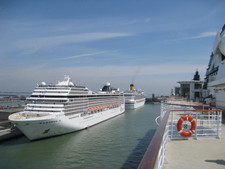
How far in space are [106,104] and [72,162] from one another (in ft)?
75.1

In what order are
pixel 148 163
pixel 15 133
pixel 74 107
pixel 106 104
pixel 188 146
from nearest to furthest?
pixel 148 163
pixel 188 146
pixel 15 133
pixel 74 107
pixel 106 104

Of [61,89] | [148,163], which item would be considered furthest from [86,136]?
[148,163]

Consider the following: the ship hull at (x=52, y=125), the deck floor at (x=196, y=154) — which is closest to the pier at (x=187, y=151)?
the deck floor at (x=196, y=154)

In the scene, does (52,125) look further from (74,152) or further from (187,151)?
(187,151)

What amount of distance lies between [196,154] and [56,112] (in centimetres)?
1661

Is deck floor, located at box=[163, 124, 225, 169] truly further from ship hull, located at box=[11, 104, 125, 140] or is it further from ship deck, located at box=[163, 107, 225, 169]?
ship hull, located at box=[11, 104, 125, 140]

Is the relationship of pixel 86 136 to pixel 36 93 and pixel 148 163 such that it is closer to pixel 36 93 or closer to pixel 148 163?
pixel 36 93

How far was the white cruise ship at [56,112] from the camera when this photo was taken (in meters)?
17.5

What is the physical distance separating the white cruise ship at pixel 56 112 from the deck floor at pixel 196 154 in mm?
13794

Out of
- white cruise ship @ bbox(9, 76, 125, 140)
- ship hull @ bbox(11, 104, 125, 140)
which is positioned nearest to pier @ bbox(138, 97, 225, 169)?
ship hull @ bbox(11, 104, 125, 140)

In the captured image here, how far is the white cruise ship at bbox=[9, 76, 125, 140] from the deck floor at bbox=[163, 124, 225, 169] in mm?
13794

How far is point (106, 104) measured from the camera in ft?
116

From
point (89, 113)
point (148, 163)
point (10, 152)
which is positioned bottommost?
point (10, 152)

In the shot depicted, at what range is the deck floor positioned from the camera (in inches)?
190
